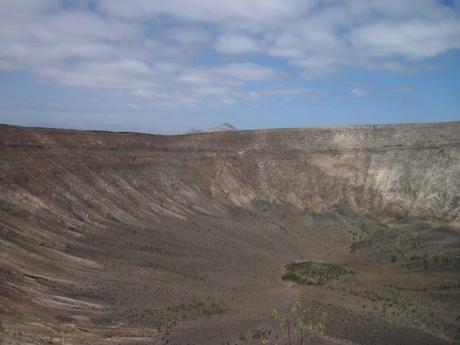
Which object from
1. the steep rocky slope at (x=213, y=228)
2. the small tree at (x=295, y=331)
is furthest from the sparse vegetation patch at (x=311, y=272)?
the small tree at (x=295, y=331)

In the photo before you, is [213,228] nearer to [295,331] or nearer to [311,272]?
[311,272]

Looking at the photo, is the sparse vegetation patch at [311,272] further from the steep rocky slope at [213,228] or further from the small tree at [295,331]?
the small tree at [295,331]

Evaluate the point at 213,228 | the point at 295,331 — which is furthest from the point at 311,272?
the point at 213,228

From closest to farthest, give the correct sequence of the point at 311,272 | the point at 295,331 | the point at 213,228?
the point at 295,331
the point at 311,272
the point at 213,228

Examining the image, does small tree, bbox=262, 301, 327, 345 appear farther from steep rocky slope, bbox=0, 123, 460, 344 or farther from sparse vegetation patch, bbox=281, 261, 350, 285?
sparse vegetation patch, bbox=281, 261, 350, 285

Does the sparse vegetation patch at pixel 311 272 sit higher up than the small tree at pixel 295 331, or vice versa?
the sparse vegetation patch at pixel 311 272

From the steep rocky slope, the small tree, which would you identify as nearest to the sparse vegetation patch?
the steep rocky slope

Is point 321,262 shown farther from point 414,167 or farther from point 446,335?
point 414,167
